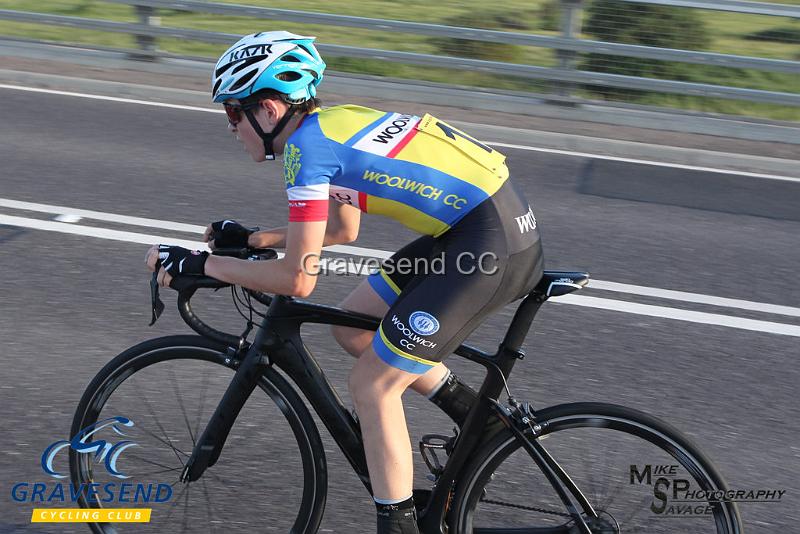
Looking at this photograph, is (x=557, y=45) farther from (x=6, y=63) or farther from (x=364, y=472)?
(x=364, y=472)

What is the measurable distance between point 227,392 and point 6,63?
9.86 metres

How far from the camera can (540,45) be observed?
10766mm

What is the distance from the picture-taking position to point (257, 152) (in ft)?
11.0

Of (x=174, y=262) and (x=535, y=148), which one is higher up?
(x=174, y=262)

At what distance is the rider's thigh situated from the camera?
357 cm

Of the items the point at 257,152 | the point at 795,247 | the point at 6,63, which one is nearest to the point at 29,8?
the point at 6,63

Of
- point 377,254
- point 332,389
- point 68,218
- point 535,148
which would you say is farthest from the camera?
point 535,148

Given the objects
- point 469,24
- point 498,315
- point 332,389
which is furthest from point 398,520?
point 469,24

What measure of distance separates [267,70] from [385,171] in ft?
1.70

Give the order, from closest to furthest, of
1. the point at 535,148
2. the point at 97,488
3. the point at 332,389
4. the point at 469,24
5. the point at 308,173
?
1. the point at 308,173
2. the point at 332,389
3. the point at 97,488
4. the point at 535,148
5. the point at 469,24

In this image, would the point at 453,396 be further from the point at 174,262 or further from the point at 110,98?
the point at 110,98

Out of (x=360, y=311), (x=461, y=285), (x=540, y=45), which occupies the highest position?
(x=461, y=285)

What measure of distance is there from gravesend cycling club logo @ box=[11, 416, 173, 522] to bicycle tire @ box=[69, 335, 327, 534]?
0.38 feet

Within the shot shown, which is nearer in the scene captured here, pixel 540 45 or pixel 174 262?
pixel 174 262
